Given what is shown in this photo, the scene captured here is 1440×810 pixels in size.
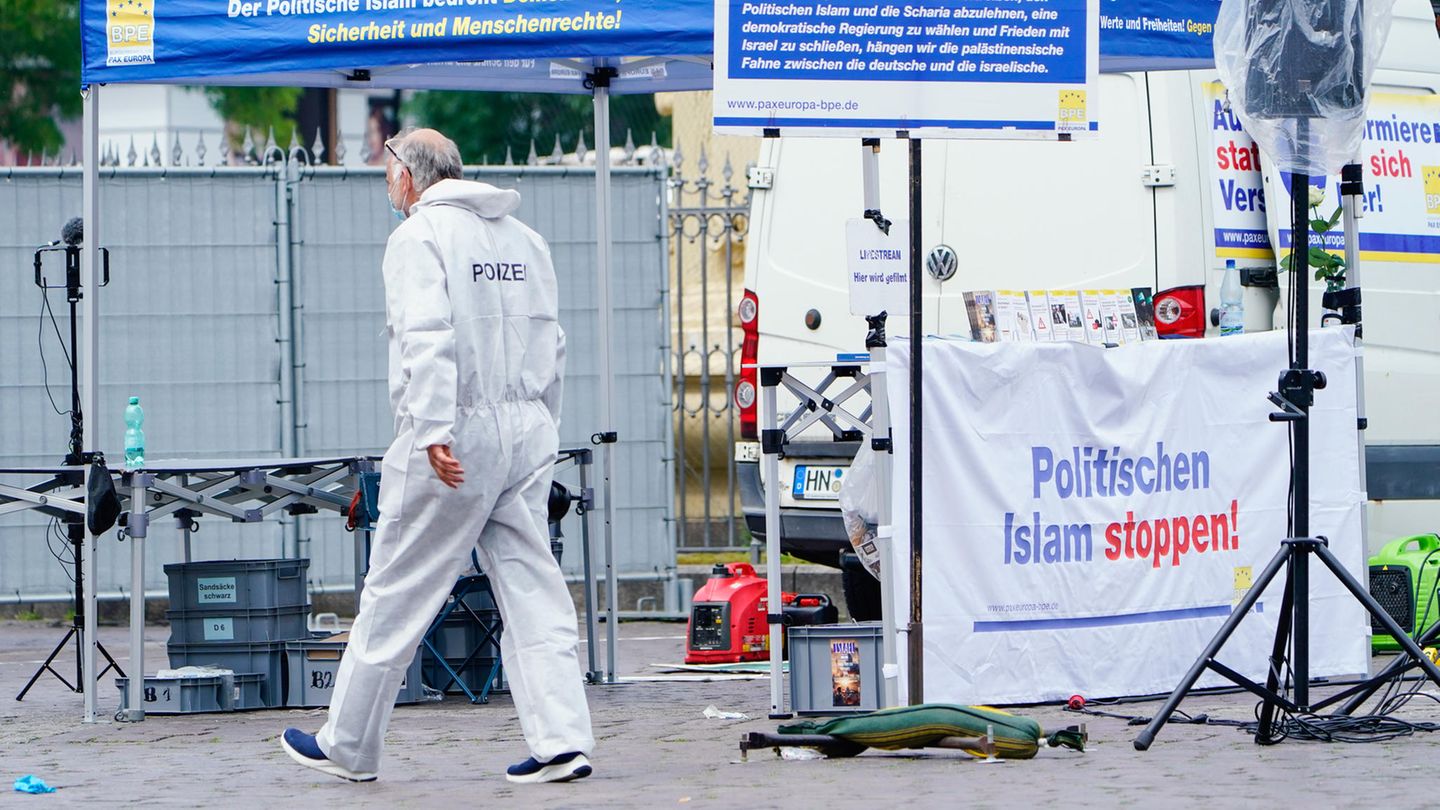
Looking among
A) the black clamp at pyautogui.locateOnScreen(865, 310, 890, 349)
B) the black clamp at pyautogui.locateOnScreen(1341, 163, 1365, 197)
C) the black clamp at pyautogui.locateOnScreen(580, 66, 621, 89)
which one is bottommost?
the black clamp at pyautogui.locateOnScreen(865, 310, 890, 349)

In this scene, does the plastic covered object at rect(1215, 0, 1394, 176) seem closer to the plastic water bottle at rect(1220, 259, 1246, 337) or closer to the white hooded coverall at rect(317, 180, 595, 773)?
the plastic water bottle at rect(1220, 259, 1246, 337)

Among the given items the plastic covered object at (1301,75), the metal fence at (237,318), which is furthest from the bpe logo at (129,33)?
the metal fence at (237,318)

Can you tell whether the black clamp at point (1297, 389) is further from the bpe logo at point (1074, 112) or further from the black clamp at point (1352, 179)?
the black clamp at point (1352, 179)

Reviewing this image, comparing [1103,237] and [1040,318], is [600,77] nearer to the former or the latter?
[1103,237]

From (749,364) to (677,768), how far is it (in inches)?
134

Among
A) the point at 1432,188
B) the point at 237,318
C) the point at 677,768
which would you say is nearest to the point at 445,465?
the point at 677,768

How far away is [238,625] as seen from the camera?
332 inches

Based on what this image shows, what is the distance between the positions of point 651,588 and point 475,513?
6.30 m

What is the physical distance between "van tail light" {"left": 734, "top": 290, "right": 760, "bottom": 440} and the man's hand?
12.0 feet

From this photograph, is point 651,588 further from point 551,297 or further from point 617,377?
point 551,297

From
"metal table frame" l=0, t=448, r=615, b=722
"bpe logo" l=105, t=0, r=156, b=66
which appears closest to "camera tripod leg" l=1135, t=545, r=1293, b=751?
"metal table frame" l=0, t=448, r=615, b=722

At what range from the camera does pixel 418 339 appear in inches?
228

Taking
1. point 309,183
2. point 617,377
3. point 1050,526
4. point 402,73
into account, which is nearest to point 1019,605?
point 1050,526

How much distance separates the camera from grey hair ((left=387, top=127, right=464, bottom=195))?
629 cm
